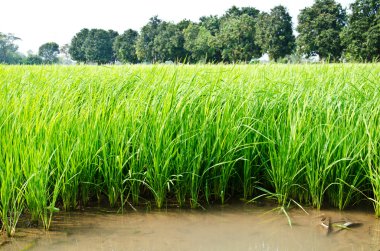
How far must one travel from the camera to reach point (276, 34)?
136ft

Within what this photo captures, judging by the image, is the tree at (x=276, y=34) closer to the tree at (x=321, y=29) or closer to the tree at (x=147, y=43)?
the tree at (x=321, y=29)

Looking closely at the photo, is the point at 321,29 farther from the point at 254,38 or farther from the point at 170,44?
the point at 170,44

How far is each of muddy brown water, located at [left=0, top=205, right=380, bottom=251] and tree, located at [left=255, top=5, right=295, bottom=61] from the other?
40.5 meters

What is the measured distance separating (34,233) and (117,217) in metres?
0.46

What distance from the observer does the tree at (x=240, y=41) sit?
43.7 meters

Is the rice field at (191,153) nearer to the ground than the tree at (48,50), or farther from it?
nearer to the ground

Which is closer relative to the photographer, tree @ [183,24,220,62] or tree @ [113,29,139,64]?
tree @ [183,24,220,62]

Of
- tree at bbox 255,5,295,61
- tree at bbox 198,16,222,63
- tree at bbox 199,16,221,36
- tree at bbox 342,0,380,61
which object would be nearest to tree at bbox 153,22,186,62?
tree at bbox 198,16,222,63

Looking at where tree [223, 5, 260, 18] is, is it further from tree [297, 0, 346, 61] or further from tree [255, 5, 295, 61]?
tree [297, 0, 346, 61]

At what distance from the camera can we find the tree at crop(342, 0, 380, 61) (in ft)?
103

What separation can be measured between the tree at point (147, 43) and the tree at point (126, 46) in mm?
3052

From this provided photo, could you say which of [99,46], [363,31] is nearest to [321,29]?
[363,31]

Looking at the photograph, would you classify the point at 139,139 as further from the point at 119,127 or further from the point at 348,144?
the point at 348,144

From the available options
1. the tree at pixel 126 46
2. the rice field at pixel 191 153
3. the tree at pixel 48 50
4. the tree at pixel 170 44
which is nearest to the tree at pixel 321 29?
the tree at pixel 170 44
